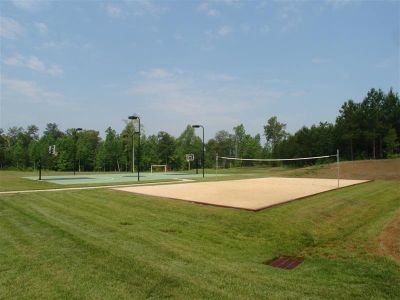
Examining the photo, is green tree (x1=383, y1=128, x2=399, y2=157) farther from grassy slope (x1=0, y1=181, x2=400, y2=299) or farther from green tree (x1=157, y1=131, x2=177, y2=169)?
green tree (x1=157, y1=131, x2=177, y2=169)

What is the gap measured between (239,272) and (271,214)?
4.95 meters

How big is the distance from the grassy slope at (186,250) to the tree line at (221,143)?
26.3 meters

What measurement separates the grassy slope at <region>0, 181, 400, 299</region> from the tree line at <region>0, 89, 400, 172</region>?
86.3ft

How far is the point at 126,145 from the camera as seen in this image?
7406 cm

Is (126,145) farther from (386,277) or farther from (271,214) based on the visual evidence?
(386,277)

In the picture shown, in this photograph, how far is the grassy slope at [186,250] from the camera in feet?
15.8

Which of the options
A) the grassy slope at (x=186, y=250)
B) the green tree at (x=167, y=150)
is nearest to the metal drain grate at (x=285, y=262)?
the grassy slope at (x=186, y=250)

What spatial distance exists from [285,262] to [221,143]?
99374mm

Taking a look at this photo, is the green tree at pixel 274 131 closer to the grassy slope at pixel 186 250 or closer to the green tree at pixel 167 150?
the green tree at pixel 167 150

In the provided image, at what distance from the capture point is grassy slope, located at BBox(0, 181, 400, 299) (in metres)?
4.81

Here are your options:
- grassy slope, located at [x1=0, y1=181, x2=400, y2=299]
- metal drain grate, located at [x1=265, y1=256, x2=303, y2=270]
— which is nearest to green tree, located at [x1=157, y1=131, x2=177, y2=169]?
grassy slope, located at [x1=0, y1=181, x2=400, y2=299]

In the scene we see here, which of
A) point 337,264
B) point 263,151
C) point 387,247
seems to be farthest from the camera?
point 263,151

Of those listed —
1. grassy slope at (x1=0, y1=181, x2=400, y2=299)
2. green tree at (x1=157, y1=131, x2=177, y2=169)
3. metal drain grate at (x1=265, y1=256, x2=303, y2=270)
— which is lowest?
metal drain grate at (x1=265, y1=256, x2=303, y2=270)

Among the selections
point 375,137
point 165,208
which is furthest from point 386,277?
point 375,137
